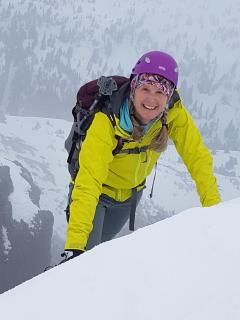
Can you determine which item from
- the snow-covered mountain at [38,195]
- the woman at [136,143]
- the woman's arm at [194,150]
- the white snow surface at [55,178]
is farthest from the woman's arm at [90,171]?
the white snow surface at [55,178]

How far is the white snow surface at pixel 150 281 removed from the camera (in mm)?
2137

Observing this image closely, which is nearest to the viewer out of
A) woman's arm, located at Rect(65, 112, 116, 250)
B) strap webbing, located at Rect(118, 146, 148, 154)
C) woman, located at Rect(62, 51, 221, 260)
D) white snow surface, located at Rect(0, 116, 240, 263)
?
woman's arm, located at Rect(65, 112, 116, 250)

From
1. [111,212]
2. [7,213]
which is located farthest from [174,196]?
[111,212]

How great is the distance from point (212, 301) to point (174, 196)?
532ft

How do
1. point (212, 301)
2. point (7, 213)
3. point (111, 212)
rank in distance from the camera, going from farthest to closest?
point (7, 213) → point (111, 212) → point (212, 301)

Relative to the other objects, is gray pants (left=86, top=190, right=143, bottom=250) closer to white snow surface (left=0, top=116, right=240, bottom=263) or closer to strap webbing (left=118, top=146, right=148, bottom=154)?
strap webbing (left=118, top=146, right=148, bottom=154)

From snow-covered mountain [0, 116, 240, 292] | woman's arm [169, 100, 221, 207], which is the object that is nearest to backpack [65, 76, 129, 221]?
woman's arm [169, 100, 221, 207]

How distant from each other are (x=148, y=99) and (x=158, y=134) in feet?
2.10

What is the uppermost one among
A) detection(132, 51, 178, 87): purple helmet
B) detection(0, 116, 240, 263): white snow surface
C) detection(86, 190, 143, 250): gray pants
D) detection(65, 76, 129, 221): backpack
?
detection(132, 51, 178, 87): purple helmet

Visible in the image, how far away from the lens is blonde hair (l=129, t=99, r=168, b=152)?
17.0ft

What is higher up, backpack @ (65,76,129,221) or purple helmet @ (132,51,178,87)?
purple helmet @ (132,51,178,87)

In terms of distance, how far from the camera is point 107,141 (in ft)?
16.5

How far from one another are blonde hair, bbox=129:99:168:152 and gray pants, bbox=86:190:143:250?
1.15 meters

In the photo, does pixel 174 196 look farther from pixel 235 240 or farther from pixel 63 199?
pixel 235 240
